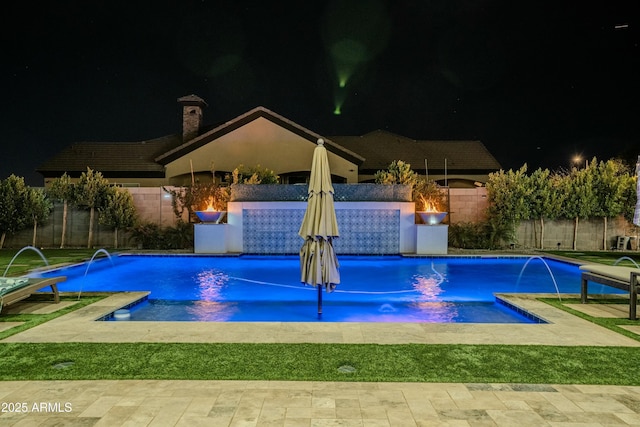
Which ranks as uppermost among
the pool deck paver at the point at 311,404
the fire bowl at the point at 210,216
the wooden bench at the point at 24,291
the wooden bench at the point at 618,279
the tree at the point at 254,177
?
the tree at the point at 254,177

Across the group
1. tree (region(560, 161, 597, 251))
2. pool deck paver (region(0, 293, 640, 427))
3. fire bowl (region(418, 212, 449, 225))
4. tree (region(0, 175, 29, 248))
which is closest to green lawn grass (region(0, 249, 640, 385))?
pool deck paver (region(0, 293, 640, 427))

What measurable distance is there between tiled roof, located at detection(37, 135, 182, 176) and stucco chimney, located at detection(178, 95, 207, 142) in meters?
1.22

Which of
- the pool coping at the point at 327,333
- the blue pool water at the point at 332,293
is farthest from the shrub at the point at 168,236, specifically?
the pool coping at the point at 327,333

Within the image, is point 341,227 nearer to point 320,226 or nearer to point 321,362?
point 320,226

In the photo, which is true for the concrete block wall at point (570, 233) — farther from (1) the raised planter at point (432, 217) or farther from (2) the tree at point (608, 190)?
(1) the raised planter at point (432, 217)

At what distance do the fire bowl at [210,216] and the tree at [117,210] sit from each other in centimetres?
327

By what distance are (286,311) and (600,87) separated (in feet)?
106

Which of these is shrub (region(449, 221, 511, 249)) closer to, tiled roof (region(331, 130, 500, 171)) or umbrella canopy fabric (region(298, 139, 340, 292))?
tiled roof (region(331, 130, 500, 171))

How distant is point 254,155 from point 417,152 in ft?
32.2

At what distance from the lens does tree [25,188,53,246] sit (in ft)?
57.8

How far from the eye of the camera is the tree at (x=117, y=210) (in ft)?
58.5

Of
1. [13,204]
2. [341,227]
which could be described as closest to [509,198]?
[341,227]

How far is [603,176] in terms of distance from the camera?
18391 mm

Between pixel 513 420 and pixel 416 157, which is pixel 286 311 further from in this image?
pixel 416 157
